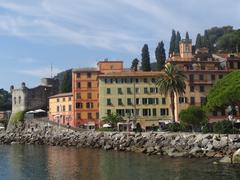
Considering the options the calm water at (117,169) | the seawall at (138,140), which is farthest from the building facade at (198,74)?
the calm water at (117,169)

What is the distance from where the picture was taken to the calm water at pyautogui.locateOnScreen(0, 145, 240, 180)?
157 ft

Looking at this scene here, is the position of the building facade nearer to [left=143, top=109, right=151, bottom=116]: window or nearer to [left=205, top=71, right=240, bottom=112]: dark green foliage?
[left=143, top=109, right=151, bottom=116]: window

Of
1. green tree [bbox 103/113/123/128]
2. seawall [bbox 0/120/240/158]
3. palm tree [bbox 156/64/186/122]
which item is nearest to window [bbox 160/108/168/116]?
green tree [bbox 103/113/123/128]

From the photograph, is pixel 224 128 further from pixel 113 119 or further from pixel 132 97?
pixel 132 97

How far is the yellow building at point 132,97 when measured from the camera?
4599 inches

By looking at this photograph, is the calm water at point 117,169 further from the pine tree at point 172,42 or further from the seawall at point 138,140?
the pine tree at point 172,42

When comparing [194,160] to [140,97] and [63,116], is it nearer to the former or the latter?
[140,97]

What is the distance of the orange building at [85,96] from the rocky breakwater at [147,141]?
25.5 feet

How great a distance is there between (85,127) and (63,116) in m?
11.5

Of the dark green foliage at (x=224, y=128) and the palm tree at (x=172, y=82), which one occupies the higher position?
the palm tree at (x=172, y=82)

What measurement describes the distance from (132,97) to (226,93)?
119ft

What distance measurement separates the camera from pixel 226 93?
85062 millimetres

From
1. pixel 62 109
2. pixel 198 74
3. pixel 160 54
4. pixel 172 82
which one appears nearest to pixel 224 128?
pixel 172 82

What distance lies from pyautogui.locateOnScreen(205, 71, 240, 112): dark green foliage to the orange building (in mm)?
39416
